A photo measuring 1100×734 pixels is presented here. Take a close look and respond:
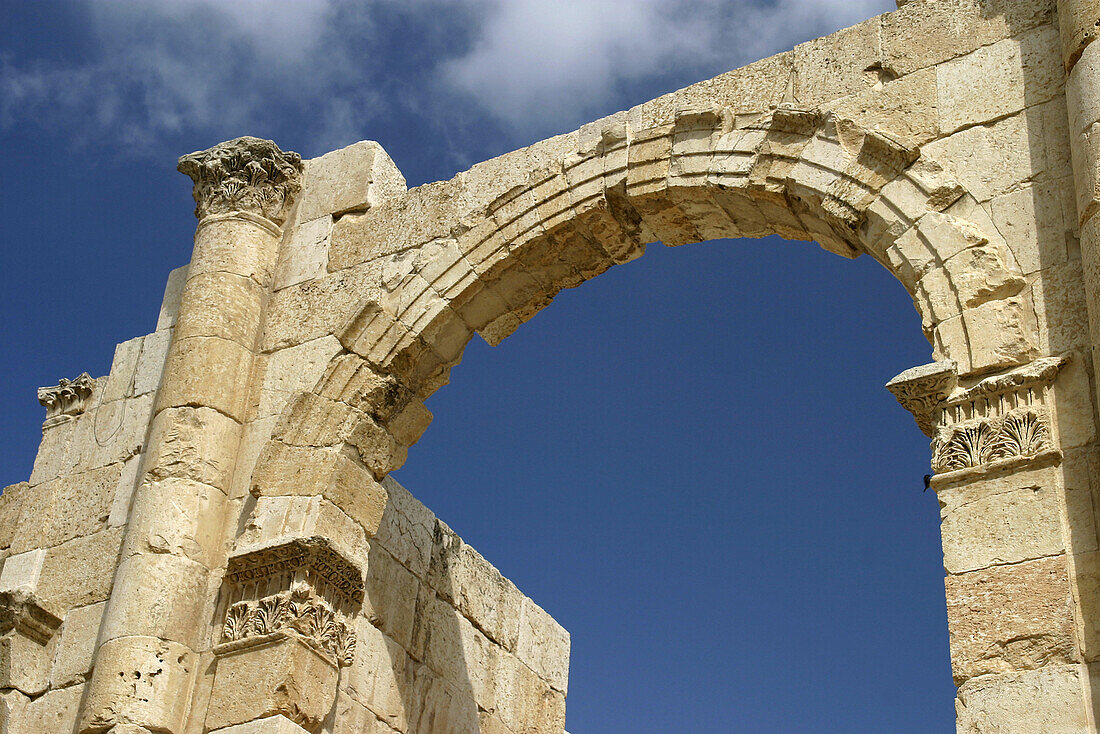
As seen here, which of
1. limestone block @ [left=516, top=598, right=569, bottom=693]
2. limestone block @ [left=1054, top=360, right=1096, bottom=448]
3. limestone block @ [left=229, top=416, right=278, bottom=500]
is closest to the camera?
limestone block @ [left=1054, top=360, right=1096, bottom=448]

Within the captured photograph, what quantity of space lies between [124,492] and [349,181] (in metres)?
2.50

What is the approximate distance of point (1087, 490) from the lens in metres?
5.45

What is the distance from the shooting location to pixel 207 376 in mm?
8172

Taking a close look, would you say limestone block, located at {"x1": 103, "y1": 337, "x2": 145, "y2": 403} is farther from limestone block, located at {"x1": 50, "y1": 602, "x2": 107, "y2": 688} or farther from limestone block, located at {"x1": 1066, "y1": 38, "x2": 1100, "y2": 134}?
limestone block, located at {"x1": 1066, "y1": 38, "x2": 1100, "y2": 134}

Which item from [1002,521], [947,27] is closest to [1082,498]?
[1002,521]

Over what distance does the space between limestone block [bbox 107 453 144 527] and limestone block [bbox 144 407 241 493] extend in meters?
0.34

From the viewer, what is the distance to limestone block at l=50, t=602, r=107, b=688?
7664 millimetres

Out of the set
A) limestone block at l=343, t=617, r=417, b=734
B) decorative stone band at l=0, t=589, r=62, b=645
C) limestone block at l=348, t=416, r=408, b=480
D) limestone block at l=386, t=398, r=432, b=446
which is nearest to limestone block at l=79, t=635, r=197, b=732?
decorative stone band at l=0, t=589, r=62, b=645

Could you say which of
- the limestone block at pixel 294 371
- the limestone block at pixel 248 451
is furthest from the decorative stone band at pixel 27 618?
the limestone block at pixel 294 371

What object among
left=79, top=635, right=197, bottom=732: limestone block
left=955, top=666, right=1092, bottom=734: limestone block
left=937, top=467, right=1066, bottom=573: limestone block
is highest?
left=937, top=467, right=1066, bottom=573: limestone block

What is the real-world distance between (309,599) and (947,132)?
4103mm

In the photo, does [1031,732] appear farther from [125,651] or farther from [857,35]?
[125,651]

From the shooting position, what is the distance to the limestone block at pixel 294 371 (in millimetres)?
8102

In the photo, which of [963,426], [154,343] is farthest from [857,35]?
[154,343]
